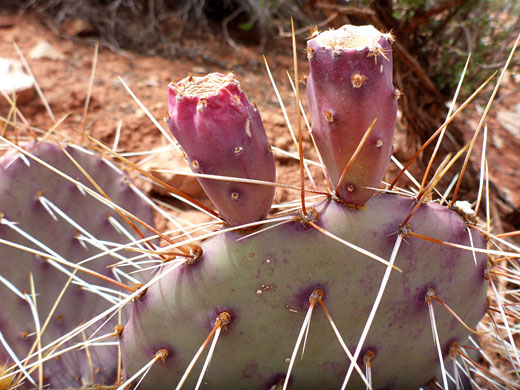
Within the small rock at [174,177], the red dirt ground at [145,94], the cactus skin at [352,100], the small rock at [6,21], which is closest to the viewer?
the cactus skin at [352,100]

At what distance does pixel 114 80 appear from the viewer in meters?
2.52

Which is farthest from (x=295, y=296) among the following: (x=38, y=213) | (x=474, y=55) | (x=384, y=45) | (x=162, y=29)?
(x=162, y=29)

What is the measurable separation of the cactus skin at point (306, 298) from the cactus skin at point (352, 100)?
7 centimetres

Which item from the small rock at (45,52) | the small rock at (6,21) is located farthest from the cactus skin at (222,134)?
the small rock at (6,21)

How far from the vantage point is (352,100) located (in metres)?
0.76

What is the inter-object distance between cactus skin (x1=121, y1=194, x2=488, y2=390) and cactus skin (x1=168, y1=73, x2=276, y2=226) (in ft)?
0.28

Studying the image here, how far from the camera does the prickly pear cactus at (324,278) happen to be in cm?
78

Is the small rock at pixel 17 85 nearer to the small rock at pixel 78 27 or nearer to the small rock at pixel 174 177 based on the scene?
the small rock at pixel 78 27

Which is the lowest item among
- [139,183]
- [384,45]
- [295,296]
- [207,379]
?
[139,183]

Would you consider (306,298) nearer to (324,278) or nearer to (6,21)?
(324,278)

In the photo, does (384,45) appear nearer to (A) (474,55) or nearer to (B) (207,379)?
(B) (207,379)

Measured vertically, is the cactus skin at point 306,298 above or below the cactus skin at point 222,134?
below

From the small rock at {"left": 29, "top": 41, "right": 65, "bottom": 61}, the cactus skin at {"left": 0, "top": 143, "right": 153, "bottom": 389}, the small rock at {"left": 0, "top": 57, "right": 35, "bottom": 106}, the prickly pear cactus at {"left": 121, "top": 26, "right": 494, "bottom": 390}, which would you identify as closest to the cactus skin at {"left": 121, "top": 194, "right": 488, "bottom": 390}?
the prickly pear cactus at {"left": 121, "top": 26, "right": 494, "bottom": 390}

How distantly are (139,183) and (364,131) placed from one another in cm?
133
